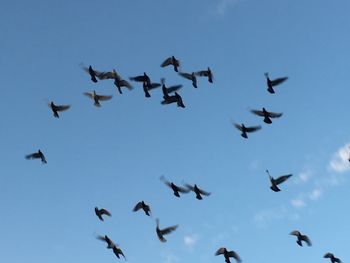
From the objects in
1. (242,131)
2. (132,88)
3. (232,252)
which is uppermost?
(132,88)

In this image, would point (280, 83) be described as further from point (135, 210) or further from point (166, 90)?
point (135, 210)

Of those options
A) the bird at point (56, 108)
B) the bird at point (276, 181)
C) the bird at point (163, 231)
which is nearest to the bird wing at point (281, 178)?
the bird at point (276, 181)

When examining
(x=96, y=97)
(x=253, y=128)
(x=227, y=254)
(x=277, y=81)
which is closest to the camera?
(x=227, y=254)

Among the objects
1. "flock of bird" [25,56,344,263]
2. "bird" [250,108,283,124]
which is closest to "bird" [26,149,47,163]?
"flock of bird" [25,56,344,263]

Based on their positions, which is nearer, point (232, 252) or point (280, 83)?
point (232, 252)

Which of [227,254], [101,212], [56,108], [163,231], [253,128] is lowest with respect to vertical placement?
[227,254]

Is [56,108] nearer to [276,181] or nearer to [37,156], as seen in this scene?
[37,156]

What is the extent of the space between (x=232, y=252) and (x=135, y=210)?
8.99 metres

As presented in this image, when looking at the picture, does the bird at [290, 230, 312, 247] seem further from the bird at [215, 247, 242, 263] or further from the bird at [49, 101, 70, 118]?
the bird at [49, 101, 70, 118]

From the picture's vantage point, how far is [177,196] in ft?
183

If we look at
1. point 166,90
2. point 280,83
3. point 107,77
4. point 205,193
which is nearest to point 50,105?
point 107,77

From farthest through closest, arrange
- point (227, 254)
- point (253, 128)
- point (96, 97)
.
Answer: point (96, 97)
point (253, 128)
point (227, 254)

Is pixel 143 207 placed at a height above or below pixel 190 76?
below

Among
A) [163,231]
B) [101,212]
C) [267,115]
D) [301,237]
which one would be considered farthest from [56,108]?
[301,237]
